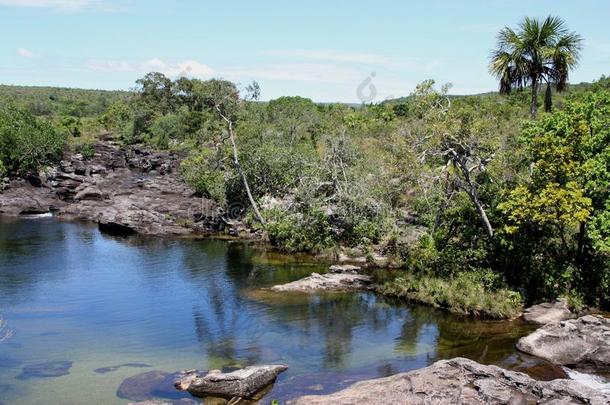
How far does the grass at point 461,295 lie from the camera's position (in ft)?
104

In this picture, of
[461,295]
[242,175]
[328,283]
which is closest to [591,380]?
[461,295]

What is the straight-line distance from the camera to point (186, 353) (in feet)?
89.3

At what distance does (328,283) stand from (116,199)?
33.9 meters

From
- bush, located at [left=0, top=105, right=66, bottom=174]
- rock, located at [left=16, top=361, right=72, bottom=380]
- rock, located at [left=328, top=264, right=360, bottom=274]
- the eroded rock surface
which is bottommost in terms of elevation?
rock, located at [left=16, top=361, right=72, bottom=380]

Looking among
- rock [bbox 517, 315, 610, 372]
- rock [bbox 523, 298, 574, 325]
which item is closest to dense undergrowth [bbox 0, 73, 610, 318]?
rock [bbox 523, 298, 574, 325]

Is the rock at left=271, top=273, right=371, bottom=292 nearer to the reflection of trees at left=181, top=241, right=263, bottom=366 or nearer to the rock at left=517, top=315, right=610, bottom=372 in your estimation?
the reflection of trees at left=181, top=241, right=263, bottom=366

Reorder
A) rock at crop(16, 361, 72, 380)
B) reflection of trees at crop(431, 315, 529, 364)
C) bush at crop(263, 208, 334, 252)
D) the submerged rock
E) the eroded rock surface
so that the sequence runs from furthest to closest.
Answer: the eroded rock surface, bush at crop(263, 208, 334, 252), reflection of trees at crop(431, 315, 529, 364), the submerged rock, rock at crop(16, 361, 72, 380)

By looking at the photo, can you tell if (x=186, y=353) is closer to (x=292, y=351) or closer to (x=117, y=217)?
(x=292, y=351)

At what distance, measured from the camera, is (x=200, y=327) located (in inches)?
1222

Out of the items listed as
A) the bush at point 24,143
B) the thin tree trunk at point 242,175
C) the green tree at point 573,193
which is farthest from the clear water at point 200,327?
the bush at point 24,143

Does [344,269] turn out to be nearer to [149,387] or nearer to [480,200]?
[480,200]

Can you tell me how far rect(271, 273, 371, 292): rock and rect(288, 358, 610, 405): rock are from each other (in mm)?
14942

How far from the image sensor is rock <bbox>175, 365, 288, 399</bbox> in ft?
73.5

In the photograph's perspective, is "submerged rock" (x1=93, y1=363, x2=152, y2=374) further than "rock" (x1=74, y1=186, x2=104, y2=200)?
No
